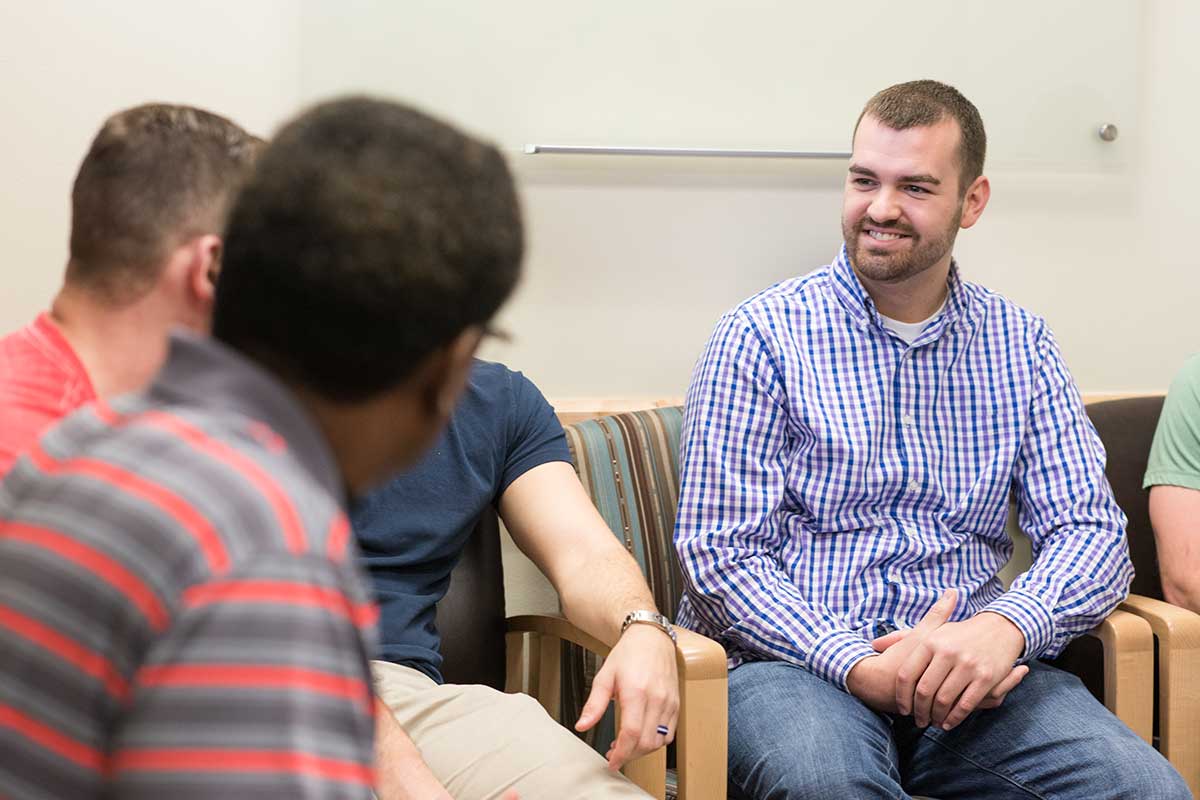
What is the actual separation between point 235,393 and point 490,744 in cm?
104

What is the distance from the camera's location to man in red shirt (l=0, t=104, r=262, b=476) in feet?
3.45

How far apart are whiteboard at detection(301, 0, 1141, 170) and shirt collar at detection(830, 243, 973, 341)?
41cm

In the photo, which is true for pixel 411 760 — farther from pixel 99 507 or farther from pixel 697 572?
pixel 99 507

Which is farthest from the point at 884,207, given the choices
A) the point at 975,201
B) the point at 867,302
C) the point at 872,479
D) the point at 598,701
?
the point at 598,701

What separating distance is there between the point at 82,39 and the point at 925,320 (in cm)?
146

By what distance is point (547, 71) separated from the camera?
2203 millimetres

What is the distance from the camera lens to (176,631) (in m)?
0.54

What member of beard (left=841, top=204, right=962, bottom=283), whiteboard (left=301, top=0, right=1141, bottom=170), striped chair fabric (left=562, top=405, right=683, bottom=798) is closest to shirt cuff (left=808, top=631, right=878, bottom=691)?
striped chair fabric (left=562, top=405, right=683, bottom=798)

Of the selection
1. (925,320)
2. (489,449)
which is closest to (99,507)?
(489,449)

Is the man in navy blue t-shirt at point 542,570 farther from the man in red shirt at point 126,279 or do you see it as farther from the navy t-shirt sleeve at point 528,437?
the man in red shirt at point 126,279

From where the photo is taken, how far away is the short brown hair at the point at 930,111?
197 centimetres

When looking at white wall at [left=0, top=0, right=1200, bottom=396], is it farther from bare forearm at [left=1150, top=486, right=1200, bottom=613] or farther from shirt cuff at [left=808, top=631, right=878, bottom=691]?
shirt cuff at [left=808, top=631, right=878, bottom=691]

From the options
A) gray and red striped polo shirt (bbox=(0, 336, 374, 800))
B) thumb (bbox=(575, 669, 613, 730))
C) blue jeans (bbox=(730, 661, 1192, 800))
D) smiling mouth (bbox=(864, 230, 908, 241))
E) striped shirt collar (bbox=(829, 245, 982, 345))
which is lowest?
blue jeans (bbox=(730, 661, 1192, 800))

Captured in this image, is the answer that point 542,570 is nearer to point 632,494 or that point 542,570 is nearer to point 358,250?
point 632,494
